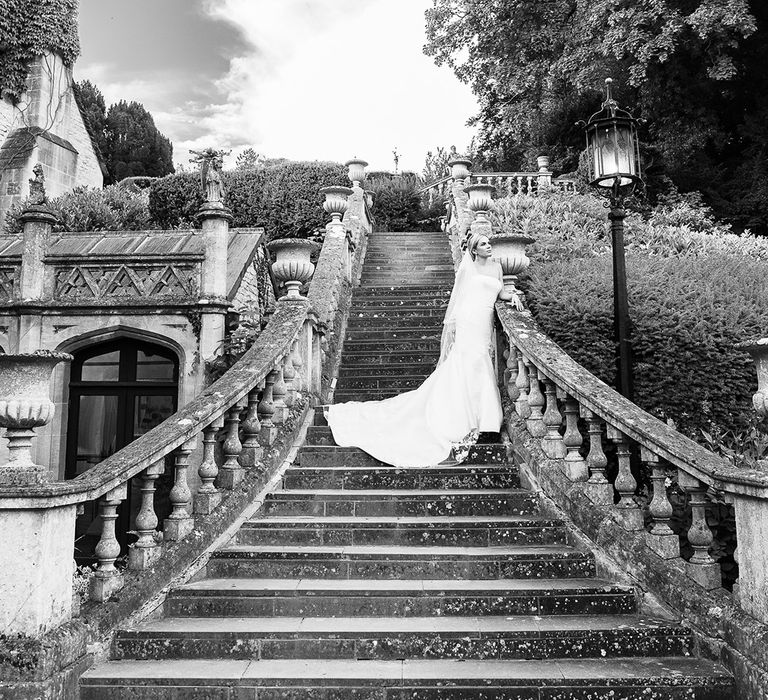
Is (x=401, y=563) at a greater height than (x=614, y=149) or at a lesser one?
lesser

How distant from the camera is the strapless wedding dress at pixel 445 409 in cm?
628

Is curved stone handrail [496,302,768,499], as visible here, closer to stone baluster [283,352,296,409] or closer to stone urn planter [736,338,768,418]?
stone urn planter [736,338,768,418]

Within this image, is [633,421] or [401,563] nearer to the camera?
[633,421]

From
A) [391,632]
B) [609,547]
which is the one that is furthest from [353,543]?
[609,547]

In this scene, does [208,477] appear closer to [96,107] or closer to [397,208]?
[397,208]

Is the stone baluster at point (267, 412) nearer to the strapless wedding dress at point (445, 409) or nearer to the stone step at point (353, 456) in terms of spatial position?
the stone step at point (353, 456)

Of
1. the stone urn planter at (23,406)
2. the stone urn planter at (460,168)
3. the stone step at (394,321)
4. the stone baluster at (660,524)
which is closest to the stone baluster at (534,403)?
the stone baluster at (660,524)

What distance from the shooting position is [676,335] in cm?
700

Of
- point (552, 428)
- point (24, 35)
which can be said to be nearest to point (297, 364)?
point (552, 428)

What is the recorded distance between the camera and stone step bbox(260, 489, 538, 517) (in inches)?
213

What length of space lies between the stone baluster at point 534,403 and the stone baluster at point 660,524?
5.15 feet

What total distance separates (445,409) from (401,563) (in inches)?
87.4

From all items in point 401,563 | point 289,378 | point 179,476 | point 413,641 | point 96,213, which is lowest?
point 413,641

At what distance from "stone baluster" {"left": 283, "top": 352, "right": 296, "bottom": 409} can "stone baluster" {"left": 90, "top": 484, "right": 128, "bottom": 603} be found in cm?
286
